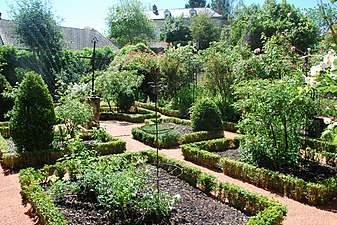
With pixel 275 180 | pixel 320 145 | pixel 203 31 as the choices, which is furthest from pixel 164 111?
pixel 203 31

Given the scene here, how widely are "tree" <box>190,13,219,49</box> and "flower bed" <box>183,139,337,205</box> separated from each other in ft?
104

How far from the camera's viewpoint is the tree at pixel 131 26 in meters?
39.8

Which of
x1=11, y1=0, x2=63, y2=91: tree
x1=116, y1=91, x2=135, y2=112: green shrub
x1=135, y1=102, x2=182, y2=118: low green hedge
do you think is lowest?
x1=135, y1=102, x2=182, y2=118: low green hedge

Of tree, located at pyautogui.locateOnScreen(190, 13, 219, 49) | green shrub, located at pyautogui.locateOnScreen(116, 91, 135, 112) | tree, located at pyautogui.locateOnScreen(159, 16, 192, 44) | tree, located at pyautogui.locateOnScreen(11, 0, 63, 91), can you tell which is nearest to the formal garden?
green shrub, located at pyautogui.locateOnScreen(116, 91, 135, 112)

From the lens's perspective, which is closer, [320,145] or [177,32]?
[320,145]

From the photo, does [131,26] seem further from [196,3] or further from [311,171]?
[311,171]

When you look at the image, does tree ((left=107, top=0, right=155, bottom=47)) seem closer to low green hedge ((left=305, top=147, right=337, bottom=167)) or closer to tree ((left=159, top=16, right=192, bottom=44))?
tree ((left=159, top=16, right=192, bottom=44))

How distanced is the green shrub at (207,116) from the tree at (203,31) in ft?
96.0

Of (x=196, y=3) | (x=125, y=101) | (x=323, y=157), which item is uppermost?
(x=196, y=3)

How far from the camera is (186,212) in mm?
4785

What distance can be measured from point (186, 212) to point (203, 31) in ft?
114

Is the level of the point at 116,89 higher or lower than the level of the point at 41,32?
lower

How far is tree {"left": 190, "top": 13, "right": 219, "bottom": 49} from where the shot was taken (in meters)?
37.5

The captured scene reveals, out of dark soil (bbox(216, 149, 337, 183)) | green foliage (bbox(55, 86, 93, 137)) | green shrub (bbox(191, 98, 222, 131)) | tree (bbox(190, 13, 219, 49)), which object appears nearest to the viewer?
dark soil (bbox(216, 149, 337, 183))
